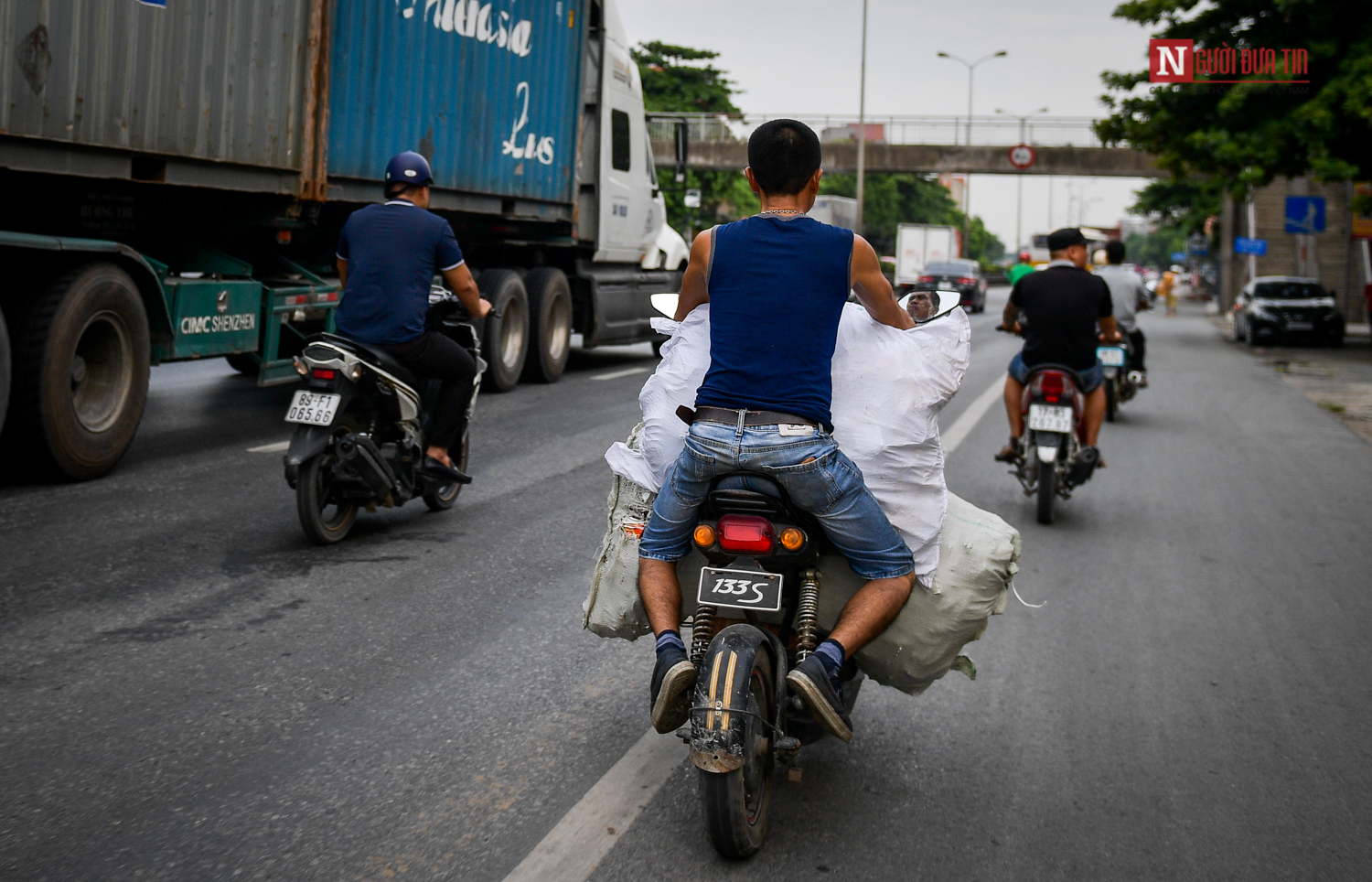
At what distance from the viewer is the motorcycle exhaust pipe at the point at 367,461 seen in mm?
6164

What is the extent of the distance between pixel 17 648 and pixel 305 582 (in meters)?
1.27

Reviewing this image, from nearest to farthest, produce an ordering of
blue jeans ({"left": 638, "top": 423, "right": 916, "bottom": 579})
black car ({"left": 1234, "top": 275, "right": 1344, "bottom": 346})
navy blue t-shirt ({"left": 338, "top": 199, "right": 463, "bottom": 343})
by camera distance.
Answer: blue jeans ({"left": 638, "top": 423, "right": 916, "bottom": 579}) → navy blue t-shirt ({"left": 338, "top": 199, "right": 463, "bottom": 343}) → black car ({"left": 1234, "top": 275, "right": 1344, "bottom": 346})

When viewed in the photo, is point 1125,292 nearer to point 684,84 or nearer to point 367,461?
point 367,461

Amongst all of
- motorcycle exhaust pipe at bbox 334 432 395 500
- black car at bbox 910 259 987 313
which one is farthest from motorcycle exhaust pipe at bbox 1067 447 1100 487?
black car at bbox 910 259 987 313

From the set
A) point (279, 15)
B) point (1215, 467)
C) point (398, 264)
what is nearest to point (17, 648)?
point (398, 264)

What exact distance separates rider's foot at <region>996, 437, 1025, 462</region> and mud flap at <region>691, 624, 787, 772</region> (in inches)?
199

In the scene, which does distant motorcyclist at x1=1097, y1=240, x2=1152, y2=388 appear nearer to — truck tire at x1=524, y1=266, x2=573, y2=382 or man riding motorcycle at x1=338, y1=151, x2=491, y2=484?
truck tire at x1=524, y1=266, x2=573, y2=382

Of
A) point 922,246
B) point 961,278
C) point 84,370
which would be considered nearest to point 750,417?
point 84,370

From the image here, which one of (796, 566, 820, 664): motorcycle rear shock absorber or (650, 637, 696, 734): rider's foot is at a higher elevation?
(796, 566, 820, 664): motorcycle rear shock absorber

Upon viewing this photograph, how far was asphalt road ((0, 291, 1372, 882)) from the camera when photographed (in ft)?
10.7

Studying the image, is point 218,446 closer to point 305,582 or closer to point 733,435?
point 305,582

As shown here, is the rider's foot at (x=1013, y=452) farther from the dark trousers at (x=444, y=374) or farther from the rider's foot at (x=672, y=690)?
the rider's foot at (x=672, y=690)

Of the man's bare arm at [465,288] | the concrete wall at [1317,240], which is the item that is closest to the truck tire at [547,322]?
the man's bare arm at [465,288]

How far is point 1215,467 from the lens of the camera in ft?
33.2
